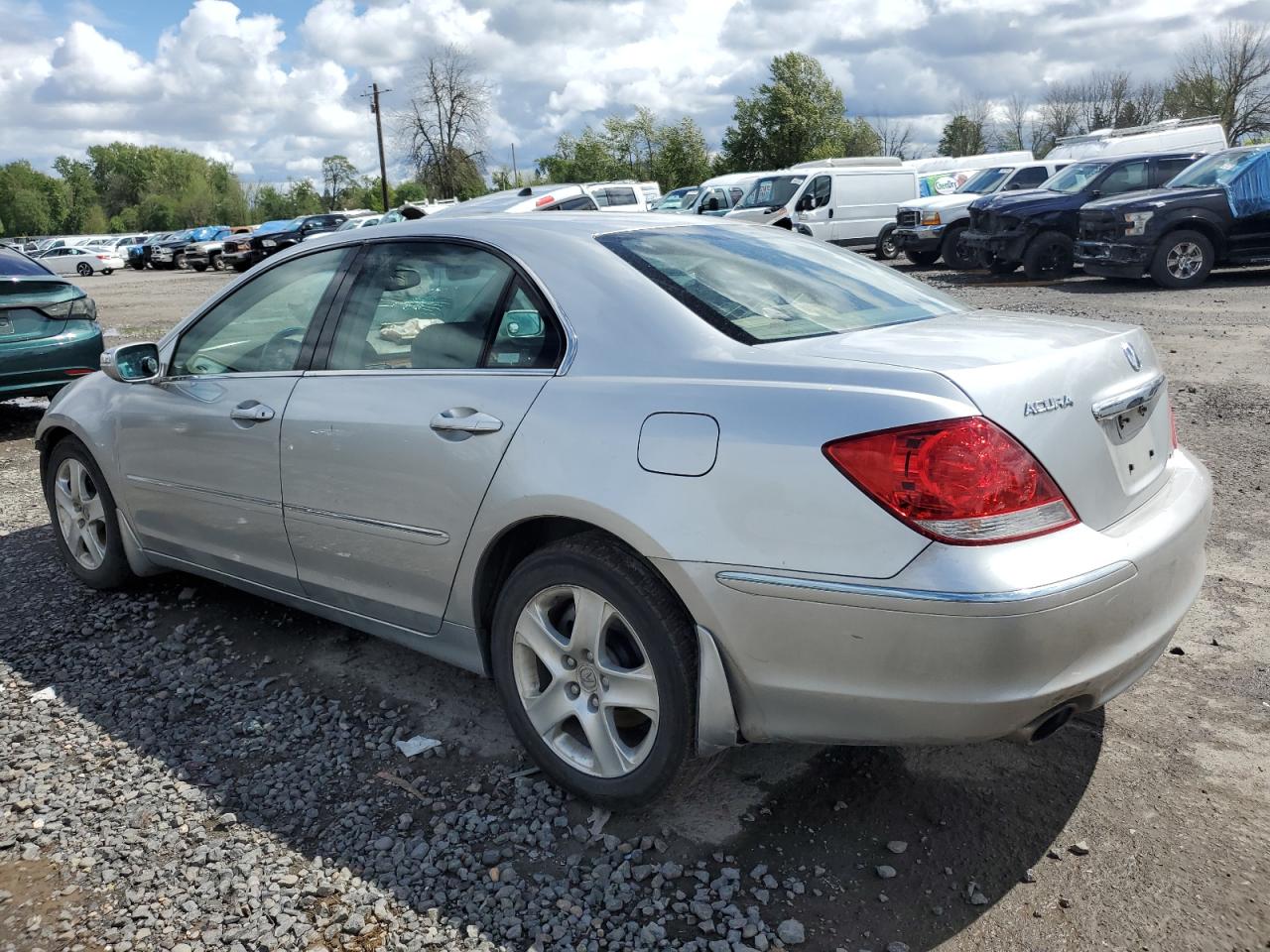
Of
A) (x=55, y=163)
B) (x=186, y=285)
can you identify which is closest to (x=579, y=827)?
(x=186, y=285)

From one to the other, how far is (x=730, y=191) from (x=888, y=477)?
24064 millimetres

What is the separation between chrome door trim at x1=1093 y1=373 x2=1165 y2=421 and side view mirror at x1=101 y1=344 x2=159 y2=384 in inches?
136

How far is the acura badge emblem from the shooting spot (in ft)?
8.95

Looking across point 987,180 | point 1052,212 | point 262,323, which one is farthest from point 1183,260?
point 262,323

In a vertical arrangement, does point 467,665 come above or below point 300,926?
above

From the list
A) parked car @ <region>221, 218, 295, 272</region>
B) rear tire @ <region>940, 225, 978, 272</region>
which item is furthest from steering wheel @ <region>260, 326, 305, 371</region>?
parked car @ <region>221, 218, 295, 272</region>

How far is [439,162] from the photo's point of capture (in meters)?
60.7

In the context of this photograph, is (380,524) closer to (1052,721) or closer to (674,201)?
(1052,721)

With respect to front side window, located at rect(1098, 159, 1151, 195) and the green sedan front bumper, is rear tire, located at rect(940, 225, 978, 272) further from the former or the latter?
the green sedan front bumper

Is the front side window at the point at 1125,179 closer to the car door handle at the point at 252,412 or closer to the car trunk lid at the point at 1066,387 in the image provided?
the car trunk lid at the point at 1066,387

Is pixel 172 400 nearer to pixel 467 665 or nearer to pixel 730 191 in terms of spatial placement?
pixel 467 665

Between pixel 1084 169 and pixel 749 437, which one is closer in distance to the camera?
pixel 749 437

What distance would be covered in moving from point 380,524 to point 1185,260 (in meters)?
14.0

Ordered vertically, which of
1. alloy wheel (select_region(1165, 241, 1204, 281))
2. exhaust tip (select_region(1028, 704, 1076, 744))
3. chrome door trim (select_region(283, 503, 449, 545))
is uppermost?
chrome door trim (select_region(283, 503, 449, 545))
